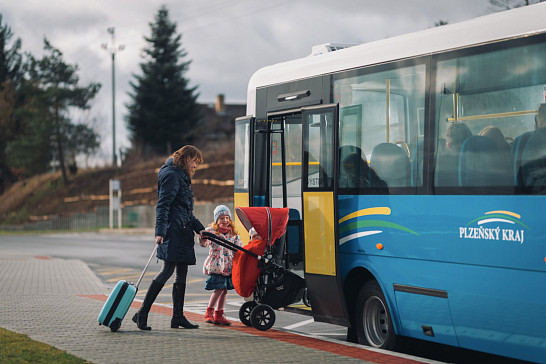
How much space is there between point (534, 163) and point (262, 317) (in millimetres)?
3988

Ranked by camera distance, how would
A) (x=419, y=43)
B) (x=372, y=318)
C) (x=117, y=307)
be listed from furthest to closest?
(x=117, y=307), (x=372, y=318), (x=419, y=43)

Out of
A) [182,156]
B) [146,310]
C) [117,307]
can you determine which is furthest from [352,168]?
[117,307]

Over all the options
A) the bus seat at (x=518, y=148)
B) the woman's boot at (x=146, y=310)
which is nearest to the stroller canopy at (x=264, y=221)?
the woman's boot at (x=146, y=310)

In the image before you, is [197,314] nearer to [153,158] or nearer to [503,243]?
[503,243]

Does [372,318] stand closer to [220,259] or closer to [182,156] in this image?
[220,259]

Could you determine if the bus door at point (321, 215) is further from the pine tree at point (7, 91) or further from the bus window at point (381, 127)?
the pine tree at point (7, 91)

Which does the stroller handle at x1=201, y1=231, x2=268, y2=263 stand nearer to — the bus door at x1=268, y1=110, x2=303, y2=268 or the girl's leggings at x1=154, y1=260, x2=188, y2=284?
the girl's leggings at x1=154, y1=260, x2=188, y2=284

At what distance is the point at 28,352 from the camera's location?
7.97m

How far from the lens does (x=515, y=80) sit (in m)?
7.22

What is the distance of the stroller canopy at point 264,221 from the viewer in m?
9.61

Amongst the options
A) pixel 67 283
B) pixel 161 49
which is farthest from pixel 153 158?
pixel 67 283

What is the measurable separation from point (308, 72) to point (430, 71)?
2.08 m

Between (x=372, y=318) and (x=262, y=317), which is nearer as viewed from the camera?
(x=372, y=318)

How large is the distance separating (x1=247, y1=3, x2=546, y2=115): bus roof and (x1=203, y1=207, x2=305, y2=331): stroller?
1677 millimetres
